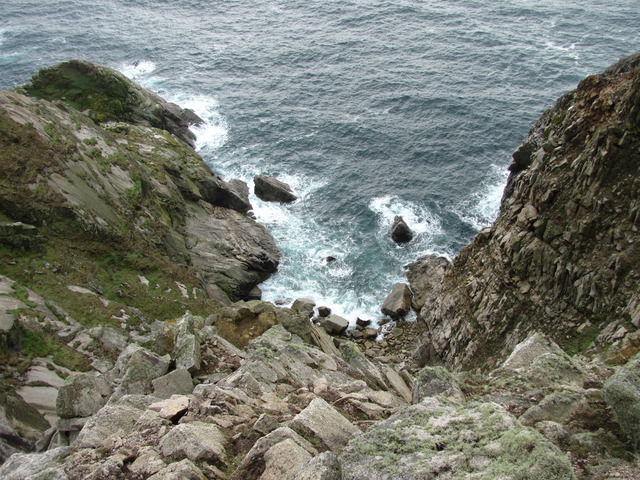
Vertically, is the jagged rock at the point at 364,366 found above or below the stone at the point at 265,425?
below

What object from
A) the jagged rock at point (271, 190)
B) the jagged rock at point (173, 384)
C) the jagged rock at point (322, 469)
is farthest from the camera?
the jagged rock at point (271, 190)

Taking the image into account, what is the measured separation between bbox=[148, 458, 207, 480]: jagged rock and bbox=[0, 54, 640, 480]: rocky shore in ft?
0.17

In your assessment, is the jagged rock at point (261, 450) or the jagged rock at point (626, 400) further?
the jagged rock at point (261, 450)

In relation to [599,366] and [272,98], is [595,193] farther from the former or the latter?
[272,98]

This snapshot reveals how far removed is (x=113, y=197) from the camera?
40.7 meters

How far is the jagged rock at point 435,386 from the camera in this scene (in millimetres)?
16266

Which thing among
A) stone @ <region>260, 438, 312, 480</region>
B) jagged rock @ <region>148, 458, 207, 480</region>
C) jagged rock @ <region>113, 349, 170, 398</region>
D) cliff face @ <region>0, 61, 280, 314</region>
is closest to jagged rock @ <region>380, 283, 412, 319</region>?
cliff face @ <region>0, 61, 280, 314</region>

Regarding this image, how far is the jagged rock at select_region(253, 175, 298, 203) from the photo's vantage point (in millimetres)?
67375

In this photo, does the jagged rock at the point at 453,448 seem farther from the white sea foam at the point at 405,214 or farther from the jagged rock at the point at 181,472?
the white sea foam at the point at 405,214

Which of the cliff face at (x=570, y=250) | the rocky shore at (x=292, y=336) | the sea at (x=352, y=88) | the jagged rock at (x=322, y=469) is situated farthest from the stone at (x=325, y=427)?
the sea at (x=352, y=88)

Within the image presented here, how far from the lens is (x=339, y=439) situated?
14.1 metres

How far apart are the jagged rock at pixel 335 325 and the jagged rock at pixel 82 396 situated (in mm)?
31976

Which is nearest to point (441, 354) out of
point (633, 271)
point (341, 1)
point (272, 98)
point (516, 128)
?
point (633, 271)

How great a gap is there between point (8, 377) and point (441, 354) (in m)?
28.8
